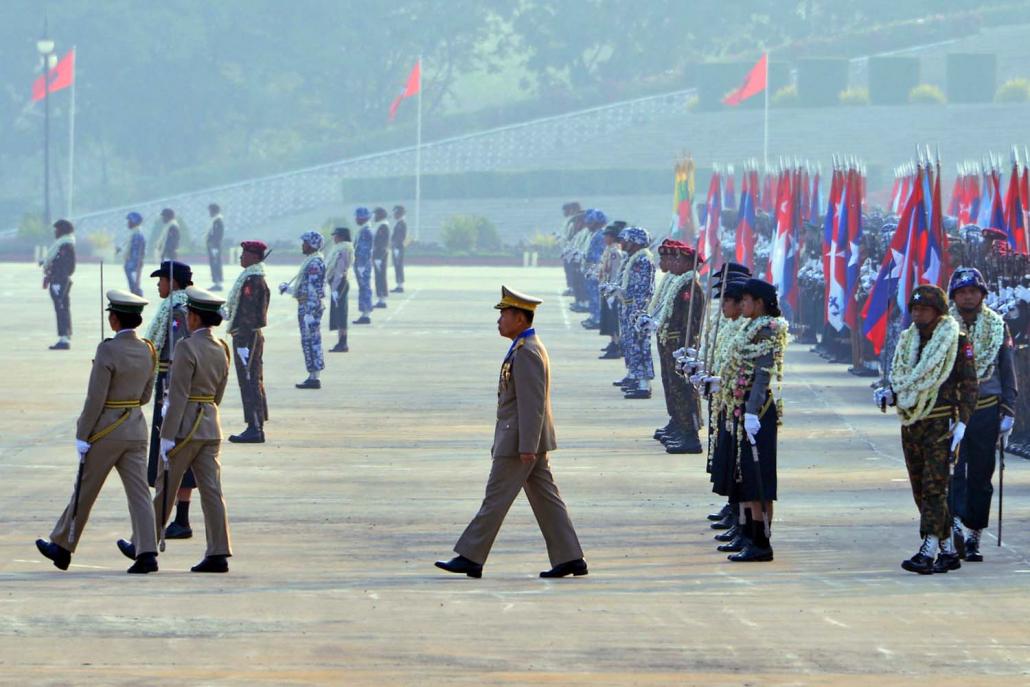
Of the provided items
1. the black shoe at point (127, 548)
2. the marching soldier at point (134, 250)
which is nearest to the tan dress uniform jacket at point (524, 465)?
the black shoe at point (127, 548)

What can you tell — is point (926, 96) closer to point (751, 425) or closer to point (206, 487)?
point (751, 425)

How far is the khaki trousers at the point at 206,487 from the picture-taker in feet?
39.7

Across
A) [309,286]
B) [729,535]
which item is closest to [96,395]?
[729,535]

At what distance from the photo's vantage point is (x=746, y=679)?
30.3ft

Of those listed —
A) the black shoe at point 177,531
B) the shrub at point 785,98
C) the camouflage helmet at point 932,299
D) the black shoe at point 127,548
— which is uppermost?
the shrub at point 785,98

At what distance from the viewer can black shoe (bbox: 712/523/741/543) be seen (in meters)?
13.3

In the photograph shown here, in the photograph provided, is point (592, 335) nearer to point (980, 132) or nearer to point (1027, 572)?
point (1027, 572)

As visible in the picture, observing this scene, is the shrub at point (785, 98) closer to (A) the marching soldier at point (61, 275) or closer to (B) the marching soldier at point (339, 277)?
(B) the marching soldier at point (339, 277)

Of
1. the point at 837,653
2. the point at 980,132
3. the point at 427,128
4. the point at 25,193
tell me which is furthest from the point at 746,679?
the point at 25,193

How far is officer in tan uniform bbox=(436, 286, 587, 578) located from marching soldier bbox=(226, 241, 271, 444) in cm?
714

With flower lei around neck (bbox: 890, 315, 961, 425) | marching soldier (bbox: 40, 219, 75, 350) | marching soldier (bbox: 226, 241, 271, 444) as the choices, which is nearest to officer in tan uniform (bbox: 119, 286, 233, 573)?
flower lei around neck (bbox: 890, 315, 961, 425)

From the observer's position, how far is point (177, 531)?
44.7ft

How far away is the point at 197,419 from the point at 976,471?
4297 millimetres

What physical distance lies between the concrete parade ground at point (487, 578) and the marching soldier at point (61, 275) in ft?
24.7
